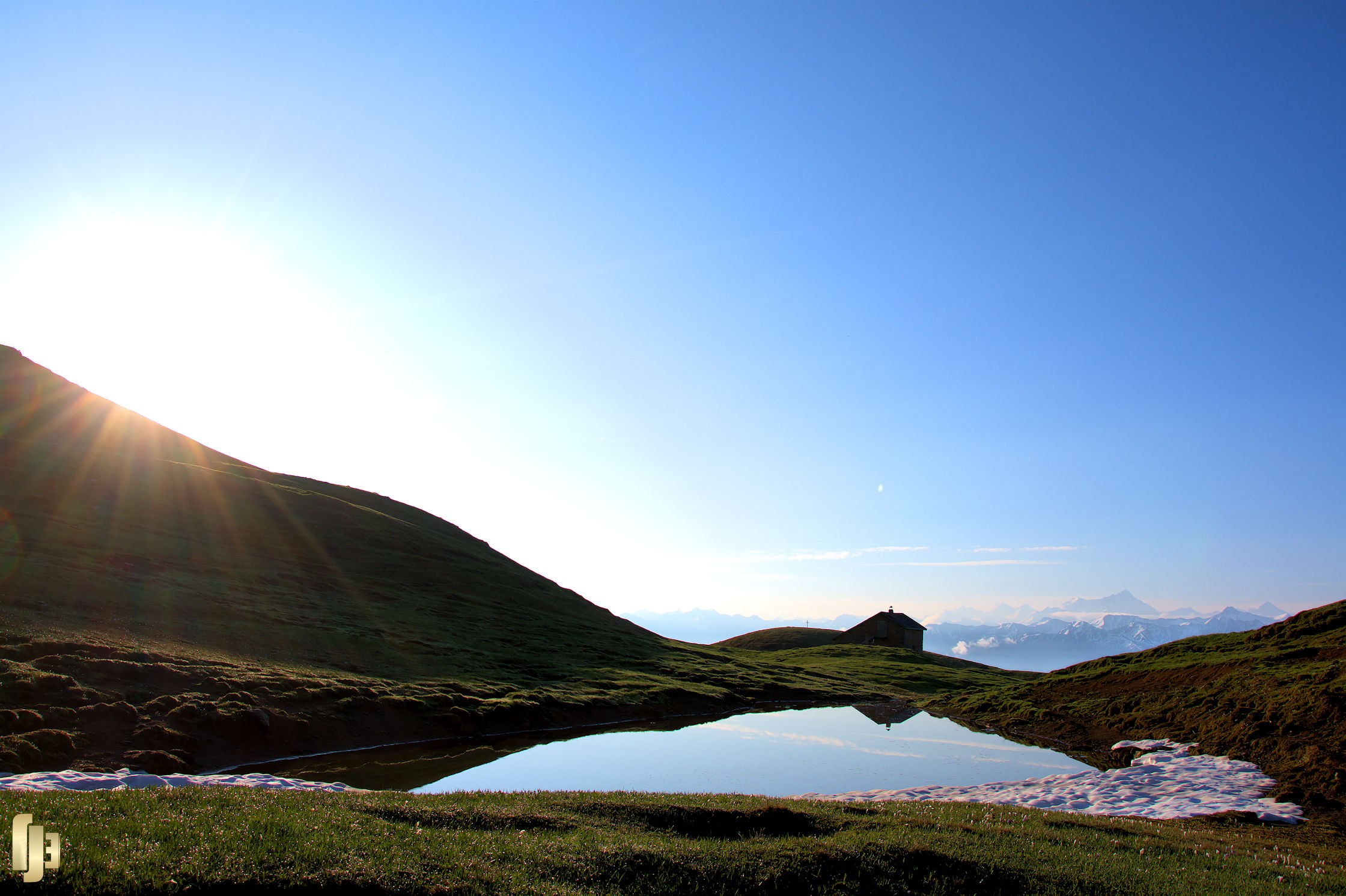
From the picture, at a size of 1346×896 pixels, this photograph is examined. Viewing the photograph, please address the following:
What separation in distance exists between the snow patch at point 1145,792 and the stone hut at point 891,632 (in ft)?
366

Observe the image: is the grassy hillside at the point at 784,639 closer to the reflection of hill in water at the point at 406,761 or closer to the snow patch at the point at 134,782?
the reflection of hill in water at the point at 406,761

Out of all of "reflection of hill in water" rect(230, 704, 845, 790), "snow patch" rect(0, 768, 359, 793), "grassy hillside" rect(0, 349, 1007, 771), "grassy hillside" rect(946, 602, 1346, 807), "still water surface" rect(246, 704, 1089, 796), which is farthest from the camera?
"grassy hillside" rect(0, 349, 1007, 771)

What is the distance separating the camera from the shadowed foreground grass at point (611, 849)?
1104 cm

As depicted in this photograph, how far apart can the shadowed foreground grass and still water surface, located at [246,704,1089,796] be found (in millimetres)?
10575

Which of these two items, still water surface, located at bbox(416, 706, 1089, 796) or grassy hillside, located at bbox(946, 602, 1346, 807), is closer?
grassy hillside, located at bbox(946, 602, 1346, 807)

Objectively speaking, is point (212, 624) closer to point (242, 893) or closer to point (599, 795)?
point (599, 795)

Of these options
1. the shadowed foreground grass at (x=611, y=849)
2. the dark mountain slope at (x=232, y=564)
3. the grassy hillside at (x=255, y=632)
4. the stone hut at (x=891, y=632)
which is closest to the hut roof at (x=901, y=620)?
the stone hut at (x=891, y=632)

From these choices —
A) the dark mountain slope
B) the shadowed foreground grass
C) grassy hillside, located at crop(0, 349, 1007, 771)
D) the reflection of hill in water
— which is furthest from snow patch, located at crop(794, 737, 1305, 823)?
the dark mountain slope

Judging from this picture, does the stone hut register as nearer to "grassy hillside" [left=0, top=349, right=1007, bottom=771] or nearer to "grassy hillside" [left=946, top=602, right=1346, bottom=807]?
"grassy hillside" [left=0, top=349, right=1007, bottom=771]

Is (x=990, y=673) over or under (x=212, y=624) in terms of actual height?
under

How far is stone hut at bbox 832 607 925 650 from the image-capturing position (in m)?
142

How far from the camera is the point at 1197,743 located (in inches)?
1335

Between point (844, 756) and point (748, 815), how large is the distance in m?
24.6

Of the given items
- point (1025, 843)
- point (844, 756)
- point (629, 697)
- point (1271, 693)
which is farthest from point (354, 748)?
point (1271, 693)
